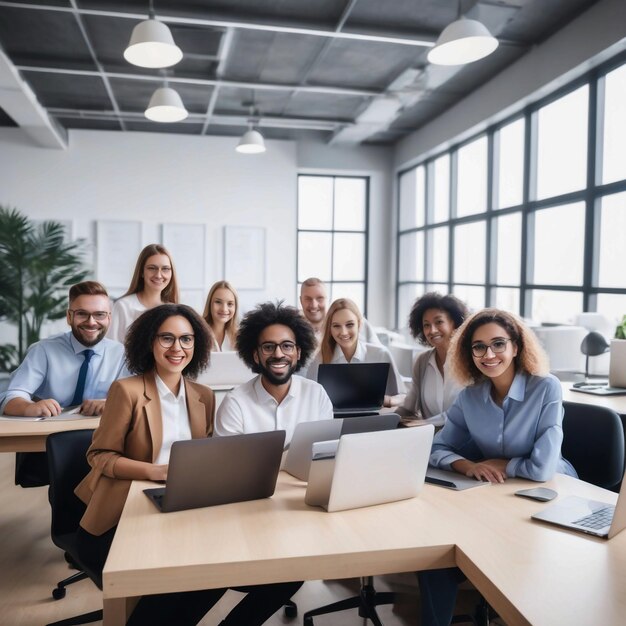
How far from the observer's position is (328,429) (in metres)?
1.87

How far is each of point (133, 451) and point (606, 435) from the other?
1721 mm

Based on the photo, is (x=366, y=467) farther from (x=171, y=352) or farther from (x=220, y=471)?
(x=171, y=352)

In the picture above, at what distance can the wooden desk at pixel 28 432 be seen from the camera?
2.55 m

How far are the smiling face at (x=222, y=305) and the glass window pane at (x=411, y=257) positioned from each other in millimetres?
4487

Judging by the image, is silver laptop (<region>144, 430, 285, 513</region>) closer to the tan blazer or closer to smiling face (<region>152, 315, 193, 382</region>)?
the tan blazer

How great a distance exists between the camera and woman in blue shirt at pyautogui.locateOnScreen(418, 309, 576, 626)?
79.6 inches

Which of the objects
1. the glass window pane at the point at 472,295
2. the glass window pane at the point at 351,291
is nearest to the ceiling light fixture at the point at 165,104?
the glass window pane at the point at 472,295

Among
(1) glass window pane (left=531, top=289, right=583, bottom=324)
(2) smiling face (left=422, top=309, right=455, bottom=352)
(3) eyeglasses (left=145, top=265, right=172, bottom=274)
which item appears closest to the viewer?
(2) smiling face (left=422, top=309, right=455, bottom=352)

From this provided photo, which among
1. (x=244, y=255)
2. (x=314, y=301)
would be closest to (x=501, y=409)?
(x=314, y=301)

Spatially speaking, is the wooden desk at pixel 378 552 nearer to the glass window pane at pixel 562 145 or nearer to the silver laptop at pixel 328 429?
the silver laptop at pixel 328 429

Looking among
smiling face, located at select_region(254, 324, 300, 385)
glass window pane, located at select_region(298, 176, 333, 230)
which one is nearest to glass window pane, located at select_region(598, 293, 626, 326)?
smiling face, located at select_region(254, 324, 300, 385)

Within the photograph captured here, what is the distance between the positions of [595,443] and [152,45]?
3280 millimetres

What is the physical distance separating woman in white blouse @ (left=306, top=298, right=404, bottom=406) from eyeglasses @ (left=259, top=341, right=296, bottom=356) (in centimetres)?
119

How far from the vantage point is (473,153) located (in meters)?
7.00
